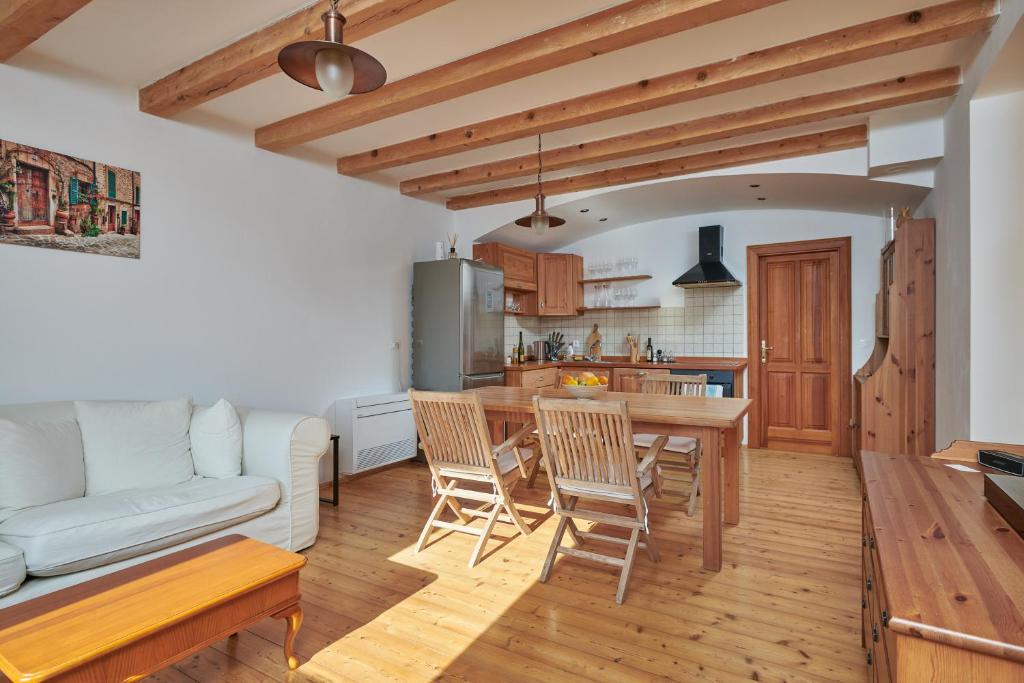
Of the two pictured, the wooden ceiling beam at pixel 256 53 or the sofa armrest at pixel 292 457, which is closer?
the wooden ceiling beam at pixel 256 53

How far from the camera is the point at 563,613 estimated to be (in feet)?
7.52

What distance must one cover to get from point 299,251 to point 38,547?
8.58ft

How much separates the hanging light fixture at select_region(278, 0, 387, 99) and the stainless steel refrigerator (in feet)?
10.5

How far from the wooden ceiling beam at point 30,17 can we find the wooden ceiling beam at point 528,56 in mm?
1409

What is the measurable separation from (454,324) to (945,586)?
4.31m

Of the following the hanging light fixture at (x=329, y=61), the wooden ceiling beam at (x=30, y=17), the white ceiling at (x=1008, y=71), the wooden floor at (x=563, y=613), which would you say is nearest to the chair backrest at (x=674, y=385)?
the wooden floor at (x=563, y=613)

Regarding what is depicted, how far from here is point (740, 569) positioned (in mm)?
2699

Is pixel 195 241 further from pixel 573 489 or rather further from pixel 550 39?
pixel 573 489

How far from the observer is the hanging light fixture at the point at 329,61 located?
5.42ft

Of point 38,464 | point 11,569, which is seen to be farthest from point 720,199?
point 11,569

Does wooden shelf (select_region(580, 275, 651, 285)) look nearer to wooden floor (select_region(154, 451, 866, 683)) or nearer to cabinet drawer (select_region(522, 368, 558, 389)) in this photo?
cabinet drawer (select_region(522, 368, 558, 389))

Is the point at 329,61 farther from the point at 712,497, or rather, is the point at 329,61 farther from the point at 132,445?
the point at 712,497

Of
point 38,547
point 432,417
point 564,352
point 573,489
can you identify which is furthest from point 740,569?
point 564,352

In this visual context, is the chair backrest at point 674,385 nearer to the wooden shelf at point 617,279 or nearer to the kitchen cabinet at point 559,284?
the wooden shelf at point 617,279
